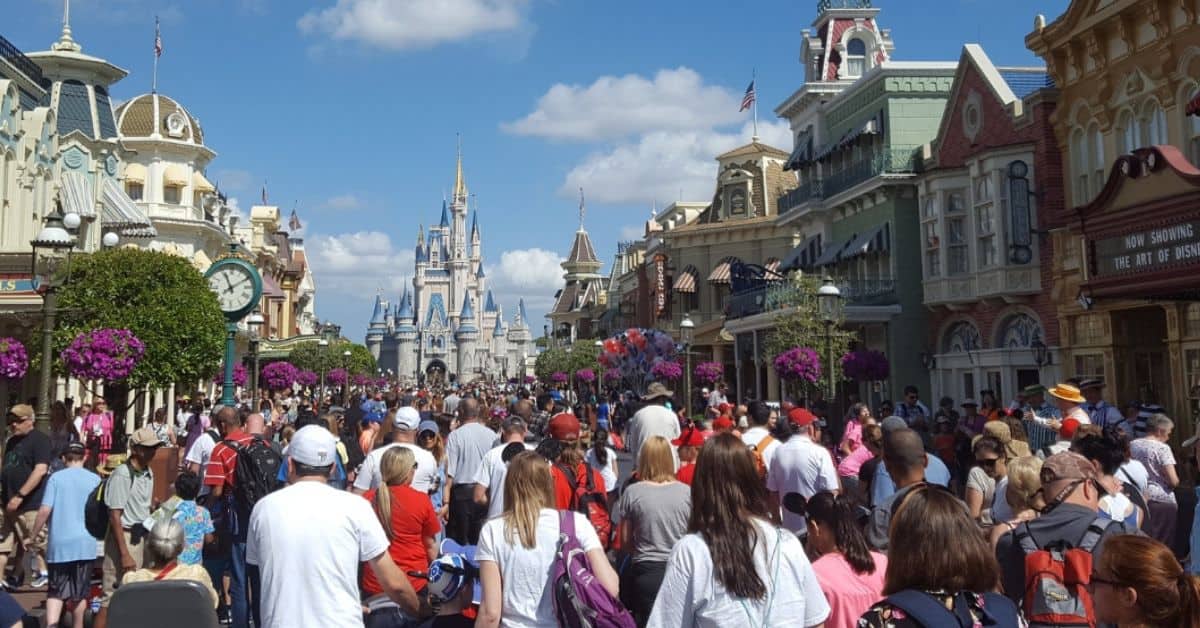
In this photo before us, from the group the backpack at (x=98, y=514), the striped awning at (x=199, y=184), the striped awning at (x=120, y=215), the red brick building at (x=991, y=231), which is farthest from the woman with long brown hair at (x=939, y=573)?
the striped awning at (x=199, y=184)

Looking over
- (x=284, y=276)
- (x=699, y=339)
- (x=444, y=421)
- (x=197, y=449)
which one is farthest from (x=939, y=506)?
(x=284, y=276)

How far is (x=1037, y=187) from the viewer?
23.9 meters

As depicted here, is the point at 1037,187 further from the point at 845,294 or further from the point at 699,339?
the point at 699,339

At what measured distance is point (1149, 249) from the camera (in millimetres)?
16047

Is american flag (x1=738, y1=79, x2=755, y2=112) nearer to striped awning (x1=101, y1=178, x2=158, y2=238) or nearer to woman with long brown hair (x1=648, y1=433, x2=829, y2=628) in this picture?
striped awning (x1=101, y1=178, x2=158, y2=238)

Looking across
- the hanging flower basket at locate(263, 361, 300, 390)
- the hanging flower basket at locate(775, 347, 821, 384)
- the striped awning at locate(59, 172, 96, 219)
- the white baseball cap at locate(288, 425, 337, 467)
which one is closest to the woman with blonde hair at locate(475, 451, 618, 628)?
the white baseball cap at locate(288, 425, 337, 467)

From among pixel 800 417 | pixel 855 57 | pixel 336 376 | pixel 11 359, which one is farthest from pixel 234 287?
pixel 336 376

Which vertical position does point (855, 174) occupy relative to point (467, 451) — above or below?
above

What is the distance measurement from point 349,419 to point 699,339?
1226 inches

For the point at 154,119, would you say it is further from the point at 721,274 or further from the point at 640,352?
the point at 721,274

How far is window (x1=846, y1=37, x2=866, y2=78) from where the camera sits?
3631 centimetres

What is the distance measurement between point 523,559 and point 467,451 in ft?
17.0

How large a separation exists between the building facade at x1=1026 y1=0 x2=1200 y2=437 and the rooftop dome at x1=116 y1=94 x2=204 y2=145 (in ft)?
114

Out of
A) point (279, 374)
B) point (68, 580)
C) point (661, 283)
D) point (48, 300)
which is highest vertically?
point (661, 283)
